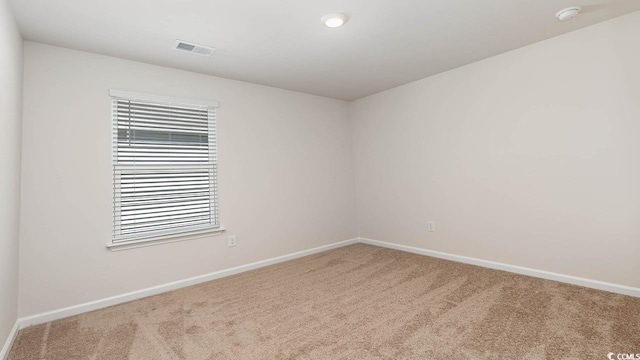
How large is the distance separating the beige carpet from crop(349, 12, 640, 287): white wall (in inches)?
16.9

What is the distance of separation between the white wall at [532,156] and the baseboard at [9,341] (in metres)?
3.97

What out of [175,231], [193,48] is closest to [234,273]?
[175,231]

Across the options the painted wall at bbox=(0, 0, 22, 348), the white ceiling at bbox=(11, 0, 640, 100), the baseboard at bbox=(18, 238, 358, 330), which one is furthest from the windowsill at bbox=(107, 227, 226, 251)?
the white ceiling at bbox=(11, 0, 640, 100)

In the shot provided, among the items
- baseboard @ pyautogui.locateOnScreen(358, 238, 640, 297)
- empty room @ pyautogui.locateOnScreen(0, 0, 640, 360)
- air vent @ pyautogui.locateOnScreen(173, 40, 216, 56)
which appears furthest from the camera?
air vent @ pyautogui.locateOnScreen(173, 40, 216, 56)

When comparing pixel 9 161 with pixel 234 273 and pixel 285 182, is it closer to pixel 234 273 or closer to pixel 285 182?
pixel 234 273

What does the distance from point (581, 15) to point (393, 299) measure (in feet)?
9.36

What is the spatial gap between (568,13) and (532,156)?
1264mm

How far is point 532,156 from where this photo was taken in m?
2.97

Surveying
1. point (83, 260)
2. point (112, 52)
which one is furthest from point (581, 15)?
point (83, 260)

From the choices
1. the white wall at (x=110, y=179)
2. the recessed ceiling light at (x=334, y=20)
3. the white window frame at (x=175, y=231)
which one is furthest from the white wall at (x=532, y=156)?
the white window frame at (x=175, y=231)

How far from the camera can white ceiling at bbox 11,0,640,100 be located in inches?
84.8

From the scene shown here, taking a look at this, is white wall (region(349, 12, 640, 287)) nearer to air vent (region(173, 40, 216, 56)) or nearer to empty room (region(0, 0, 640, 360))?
empty room (region(0, 0, 640, 360))

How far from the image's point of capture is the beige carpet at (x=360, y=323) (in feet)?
6.07

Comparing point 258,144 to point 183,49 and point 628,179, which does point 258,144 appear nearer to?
point 183,49
